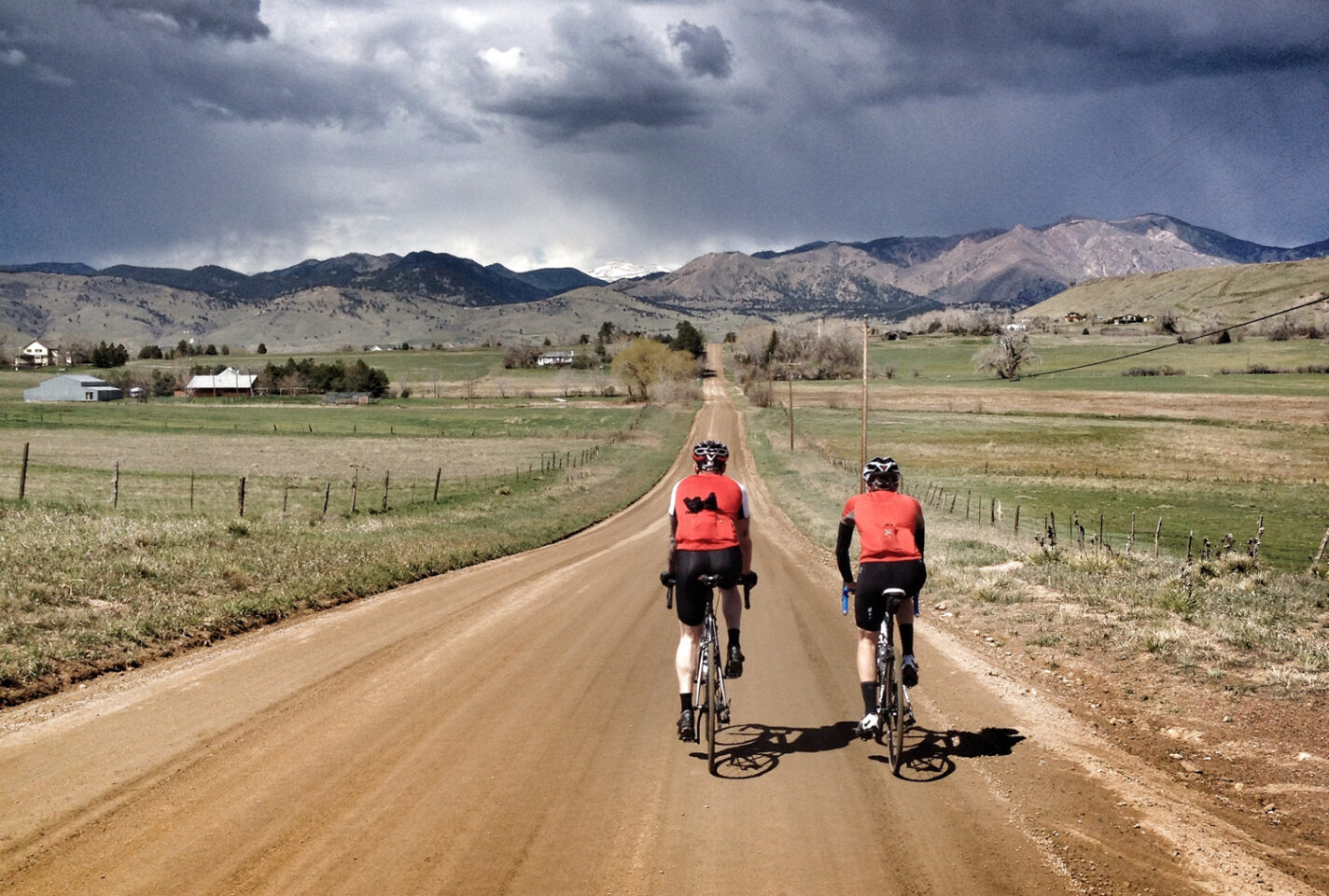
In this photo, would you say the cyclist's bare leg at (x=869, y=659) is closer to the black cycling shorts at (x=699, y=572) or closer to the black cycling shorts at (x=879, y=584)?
the black cycling shorts at (x=879, y=584)

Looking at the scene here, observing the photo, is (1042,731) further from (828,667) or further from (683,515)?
(683,515)

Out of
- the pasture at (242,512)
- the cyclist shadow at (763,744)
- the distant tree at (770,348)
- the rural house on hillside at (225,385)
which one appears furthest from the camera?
the distant tree at (770,348)

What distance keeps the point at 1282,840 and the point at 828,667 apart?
5.50 m

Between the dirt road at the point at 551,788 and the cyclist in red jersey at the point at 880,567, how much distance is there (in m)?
0.80

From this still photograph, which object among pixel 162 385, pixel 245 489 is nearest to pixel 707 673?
pixel 245 489

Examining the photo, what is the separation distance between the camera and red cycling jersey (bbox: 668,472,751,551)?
802 cm

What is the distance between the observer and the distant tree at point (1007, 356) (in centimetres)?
14588

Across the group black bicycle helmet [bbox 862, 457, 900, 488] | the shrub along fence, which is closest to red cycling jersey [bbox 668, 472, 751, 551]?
black bicycle helmet [bbox 862, 457, 900, 488]

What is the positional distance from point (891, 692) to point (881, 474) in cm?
207

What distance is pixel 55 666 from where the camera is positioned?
10359mm

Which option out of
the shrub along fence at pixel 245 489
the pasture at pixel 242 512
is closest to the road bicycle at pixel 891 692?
the pasture at pixel 242 512

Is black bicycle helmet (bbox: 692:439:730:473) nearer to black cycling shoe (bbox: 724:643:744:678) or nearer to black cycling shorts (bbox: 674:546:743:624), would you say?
black cycling shorts (bbox: 674:546:743:624)

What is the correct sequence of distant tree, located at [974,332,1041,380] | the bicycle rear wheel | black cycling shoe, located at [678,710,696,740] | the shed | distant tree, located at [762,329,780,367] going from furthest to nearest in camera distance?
distant tree, located at [762,329,780,367] → distant tree, located at [974,332,1041,380] → the shed → black cycling shoe, located at [678,710,696,740] → the bicycle rear wheel

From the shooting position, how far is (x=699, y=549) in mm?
8047
